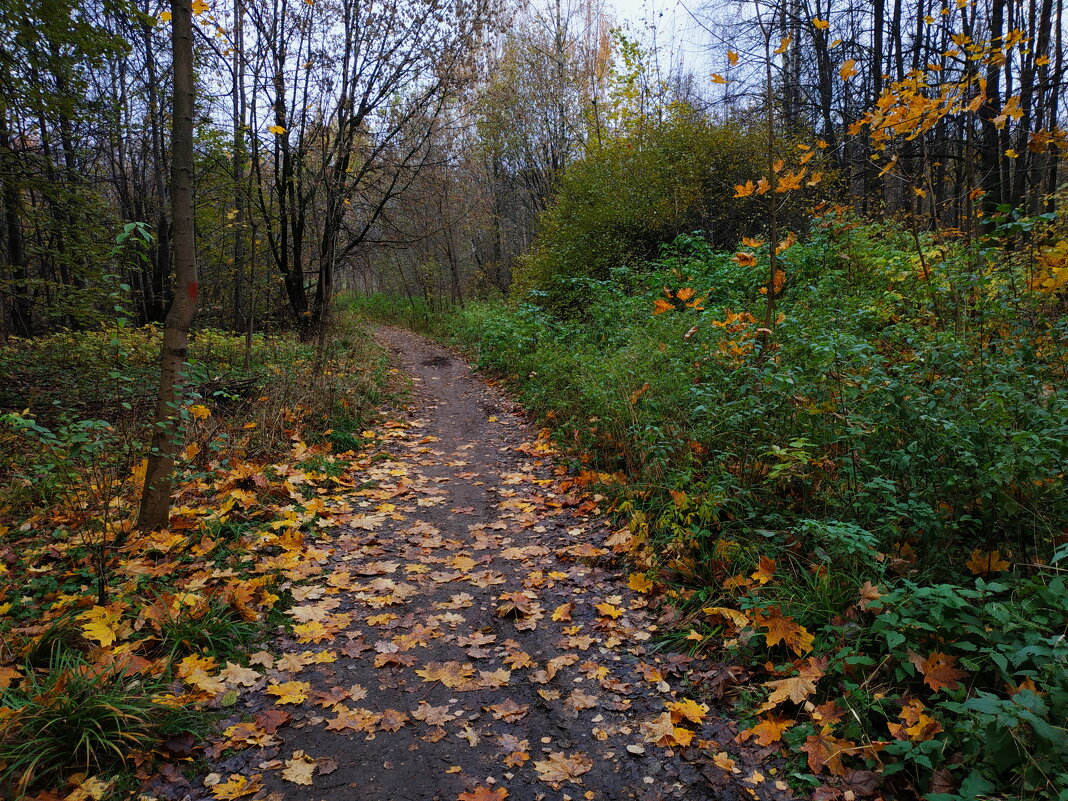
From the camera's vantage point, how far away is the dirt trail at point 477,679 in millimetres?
2541

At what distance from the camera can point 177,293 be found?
4.29 metres

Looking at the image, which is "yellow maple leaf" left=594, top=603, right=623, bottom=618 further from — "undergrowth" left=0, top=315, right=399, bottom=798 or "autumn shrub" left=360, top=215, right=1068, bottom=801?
"undergrowth" left=0, top=315, right=399, bottom=798

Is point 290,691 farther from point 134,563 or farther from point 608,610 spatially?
point 608,610

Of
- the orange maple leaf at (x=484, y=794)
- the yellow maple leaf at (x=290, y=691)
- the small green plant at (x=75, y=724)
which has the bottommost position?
the orange maple leaf at (x=484, y=794)

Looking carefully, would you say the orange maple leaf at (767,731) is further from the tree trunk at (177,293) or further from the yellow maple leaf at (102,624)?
the tree trunk at (177,293)

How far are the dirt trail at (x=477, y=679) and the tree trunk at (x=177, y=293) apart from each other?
55.6 inches

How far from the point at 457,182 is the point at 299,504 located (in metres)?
17.7

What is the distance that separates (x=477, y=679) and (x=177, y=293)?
3637 mm

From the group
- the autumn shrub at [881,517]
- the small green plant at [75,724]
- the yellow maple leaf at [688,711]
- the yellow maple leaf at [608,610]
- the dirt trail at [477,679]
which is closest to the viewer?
the small green plant at [75,724]

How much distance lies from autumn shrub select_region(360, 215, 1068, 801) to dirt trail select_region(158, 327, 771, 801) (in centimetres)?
45

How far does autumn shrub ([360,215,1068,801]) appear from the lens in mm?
2420

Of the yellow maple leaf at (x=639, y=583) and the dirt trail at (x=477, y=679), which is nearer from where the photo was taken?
the dirt trail at (x=477, y=679)

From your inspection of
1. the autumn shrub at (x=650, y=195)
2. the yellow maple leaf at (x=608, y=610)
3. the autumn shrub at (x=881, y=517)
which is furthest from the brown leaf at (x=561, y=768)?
the autumn shrub at (x=650, y=195)

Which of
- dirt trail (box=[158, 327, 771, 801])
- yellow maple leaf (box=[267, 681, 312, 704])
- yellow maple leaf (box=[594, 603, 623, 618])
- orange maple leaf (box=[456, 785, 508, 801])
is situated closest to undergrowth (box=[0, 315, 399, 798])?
yellow maple leaf (box=[267, 681, 312, 704])
